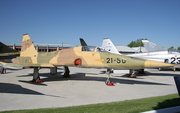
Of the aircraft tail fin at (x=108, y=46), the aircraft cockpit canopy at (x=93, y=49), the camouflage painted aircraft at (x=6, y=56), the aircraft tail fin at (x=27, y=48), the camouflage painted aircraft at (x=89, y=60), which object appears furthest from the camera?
the aircraft tail fin at (x=108, y=46)

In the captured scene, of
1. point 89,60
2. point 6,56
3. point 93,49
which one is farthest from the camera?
point 6,56

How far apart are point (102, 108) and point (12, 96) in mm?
4985

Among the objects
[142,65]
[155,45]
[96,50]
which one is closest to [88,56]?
[96,50]

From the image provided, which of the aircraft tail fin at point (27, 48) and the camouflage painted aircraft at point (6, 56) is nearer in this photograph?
the camouflage painted aircraft at point (6, 56)

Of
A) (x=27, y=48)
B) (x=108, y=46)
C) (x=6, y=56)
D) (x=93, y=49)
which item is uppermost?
(x=108, y=46)

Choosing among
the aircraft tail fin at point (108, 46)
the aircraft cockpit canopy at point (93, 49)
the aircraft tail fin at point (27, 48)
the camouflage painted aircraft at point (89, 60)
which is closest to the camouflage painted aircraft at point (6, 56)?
the camouflage painted aircraft at point (89, 60)

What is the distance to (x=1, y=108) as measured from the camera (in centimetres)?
532

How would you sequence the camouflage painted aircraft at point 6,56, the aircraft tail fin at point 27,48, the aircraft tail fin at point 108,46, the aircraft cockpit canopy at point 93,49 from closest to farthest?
1. the camouflage painted aircraft at point 6,56
2. the aircraft cockpit canopy at point 93,49
3. the aircraft tail fin at point 27,48
4. the aircraft tail fin at point 108,46

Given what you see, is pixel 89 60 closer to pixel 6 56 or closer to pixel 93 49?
pixel 93 49

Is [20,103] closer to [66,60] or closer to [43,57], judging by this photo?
[66,60]

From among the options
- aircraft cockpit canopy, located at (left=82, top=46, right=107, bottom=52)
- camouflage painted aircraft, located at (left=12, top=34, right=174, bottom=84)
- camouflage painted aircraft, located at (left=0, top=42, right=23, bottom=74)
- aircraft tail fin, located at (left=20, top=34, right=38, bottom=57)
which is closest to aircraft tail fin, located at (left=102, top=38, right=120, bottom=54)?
aircraft cockpit canopy, located at (left=82, top=46, right=107, bottom=52)

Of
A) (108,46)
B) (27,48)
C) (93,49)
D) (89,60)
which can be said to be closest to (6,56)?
(27,48)

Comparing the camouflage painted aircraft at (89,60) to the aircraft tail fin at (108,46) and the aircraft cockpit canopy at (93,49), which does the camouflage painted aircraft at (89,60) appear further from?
the aircraft tail fin at (108,46)

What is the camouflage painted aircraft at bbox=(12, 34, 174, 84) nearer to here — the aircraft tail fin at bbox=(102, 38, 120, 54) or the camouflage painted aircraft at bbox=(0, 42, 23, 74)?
the camouflage painted aircraft at bbox=(0, 42, 23, 74)
